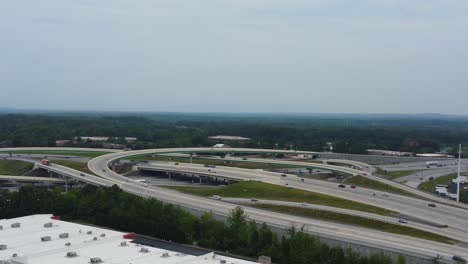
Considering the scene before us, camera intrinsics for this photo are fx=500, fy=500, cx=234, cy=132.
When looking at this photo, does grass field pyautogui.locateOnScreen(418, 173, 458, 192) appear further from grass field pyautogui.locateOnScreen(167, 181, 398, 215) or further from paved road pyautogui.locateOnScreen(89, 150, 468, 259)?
paved road pyautogui.locateOnScreen(89, 150, 468, 259)

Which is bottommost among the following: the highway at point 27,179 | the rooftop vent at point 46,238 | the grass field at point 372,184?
the highway at point 27,179

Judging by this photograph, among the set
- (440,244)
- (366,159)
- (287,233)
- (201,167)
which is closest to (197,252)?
(287,233)

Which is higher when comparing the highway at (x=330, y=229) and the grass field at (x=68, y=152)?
the highway at (x=330, y=229)

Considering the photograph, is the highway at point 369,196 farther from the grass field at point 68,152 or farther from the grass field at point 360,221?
the grass field at point 68,152

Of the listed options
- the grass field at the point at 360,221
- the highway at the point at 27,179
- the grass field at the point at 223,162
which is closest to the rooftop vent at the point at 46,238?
the grass field at the point at 360,221

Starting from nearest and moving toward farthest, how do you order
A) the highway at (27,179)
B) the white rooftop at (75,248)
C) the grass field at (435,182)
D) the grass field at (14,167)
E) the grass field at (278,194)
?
the white rooftop at (75,248), the grass field at (278,194), the grass field at (435,182), the highway at (27,179), the grass field at (14,167)

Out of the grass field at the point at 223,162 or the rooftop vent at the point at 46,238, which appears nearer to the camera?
the rooftop vent at the point at 46,238

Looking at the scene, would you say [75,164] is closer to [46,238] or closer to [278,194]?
[278,194]

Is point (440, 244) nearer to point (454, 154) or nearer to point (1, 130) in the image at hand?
point (454, 154)
